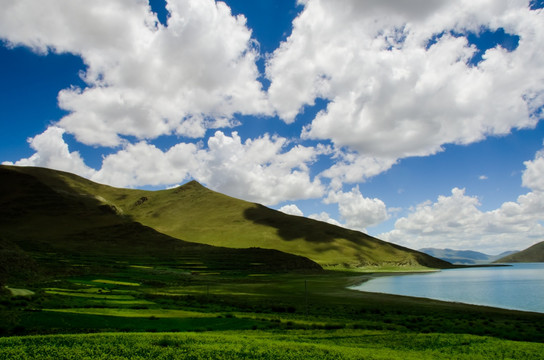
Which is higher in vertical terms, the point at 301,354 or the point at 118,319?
the point at 301,354

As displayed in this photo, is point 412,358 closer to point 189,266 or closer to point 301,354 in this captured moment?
point 301,354

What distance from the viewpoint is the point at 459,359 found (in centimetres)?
2028

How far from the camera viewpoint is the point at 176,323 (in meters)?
38.4

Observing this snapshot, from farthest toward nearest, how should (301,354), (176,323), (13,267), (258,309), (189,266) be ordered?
(189,266) < (13,267) < (258,309) < (176,323) < (301,354)

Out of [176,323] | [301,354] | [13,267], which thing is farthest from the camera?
[13,267]

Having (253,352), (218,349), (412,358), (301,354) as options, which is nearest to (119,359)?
(218,349)

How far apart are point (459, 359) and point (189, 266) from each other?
188119mm

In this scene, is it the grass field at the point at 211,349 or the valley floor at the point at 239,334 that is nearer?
the grass field at the point at 211,349

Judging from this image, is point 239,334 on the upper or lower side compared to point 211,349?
lower

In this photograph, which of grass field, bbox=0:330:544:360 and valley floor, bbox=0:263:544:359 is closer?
grass field, bbox=0:330:544:360

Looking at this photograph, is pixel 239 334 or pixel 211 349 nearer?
pixel 211 349

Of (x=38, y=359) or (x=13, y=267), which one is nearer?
(x=38, y=359)

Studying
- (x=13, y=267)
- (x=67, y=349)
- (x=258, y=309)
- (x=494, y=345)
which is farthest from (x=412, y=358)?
(x=13, y=267)

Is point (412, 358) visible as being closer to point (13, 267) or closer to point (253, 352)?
point (253, 352)
